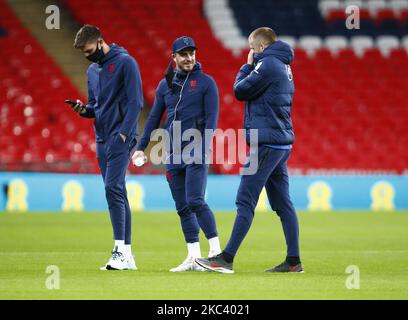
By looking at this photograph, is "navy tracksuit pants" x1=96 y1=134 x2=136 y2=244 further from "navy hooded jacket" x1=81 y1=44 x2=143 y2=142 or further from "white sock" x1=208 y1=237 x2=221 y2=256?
"white sock" x1=208 y1=237 x2=221 y2=256

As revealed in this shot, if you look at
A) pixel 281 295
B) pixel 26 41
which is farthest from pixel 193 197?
pixel 26 41

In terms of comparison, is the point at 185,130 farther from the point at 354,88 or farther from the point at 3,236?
the point at 354,88

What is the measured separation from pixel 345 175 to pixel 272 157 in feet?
37.3

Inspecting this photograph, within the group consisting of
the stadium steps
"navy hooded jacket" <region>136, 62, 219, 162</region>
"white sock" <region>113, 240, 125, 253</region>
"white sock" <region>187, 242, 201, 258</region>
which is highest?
the stadium steps

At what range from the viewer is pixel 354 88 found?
81.0 feet

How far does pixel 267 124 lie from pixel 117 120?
141cm

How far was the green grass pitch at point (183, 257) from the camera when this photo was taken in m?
7.12

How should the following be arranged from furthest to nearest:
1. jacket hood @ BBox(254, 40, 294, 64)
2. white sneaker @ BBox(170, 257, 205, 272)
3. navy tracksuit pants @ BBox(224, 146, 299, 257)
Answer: white sneaker @ BBox(170, 257, 205, 272) → jacket hood @ BBox(254, 40, 294, 64) → navy tracksuit pants @ BBox(224, 146, 299, 257)

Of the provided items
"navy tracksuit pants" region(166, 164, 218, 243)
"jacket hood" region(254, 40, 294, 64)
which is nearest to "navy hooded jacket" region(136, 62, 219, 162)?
"navy tracksuit pants" region(166, 164, 218, 243)

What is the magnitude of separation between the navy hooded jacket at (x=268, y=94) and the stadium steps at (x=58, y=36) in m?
15.4

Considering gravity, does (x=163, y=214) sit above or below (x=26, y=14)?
below

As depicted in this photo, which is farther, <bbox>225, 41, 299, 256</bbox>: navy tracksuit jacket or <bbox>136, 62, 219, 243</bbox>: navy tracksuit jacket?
<bbox>136, 62, 219, 243</bbox>: navy tracksuit jacket

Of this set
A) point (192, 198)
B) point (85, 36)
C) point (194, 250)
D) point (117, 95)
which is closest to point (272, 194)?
point (192, 198)

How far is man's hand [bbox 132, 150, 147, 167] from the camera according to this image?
8.59 m
